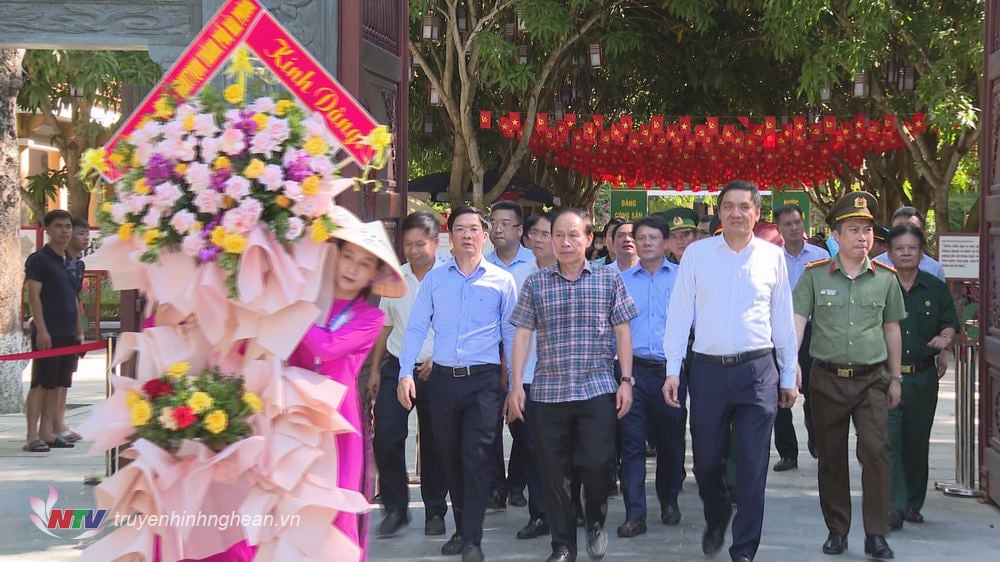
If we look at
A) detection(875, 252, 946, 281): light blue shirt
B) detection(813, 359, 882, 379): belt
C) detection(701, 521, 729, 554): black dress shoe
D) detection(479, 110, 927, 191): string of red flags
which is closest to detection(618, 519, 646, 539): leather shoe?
detection(701, 521, 729, 554): black dress shoe

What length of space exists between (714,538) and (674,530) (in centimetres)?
68

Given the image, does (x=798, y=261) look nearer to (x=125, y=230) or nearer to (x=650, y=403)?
(x=650, y=403)

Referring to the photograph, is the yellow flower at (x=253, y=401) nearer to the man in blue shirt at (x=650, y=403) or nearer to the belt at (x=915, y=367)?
the man in blue shirt at (x=650, y=403)

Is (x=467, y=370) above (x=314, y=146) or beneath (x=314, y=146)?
beneath

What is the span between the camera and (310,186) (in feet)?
12.7

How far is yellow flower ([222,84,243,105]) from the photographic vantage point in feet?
12.8

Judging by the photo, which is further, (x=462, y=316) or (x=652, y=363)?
(x=652, y=363)

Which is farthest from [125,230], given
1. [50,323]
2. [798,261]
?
[50,323]

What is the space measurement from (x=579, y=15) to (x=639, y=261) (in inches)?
534

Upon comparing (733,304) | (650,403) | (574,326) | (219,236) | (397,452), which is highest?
(219,236)

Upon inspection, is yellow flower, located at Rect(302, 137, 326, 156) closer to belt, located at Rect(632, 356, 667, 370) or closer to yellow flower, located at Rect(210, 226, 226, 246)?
yellow flower, located at Rect(210, 226, 226, 246)

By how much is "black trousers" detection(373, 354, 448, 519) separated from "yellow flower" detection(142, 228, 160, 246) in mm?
3425

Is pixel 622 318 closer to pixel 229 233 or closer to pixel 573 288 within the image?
pixel 573 288

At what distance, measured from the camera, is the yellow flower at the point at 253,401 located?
385 centimetres
